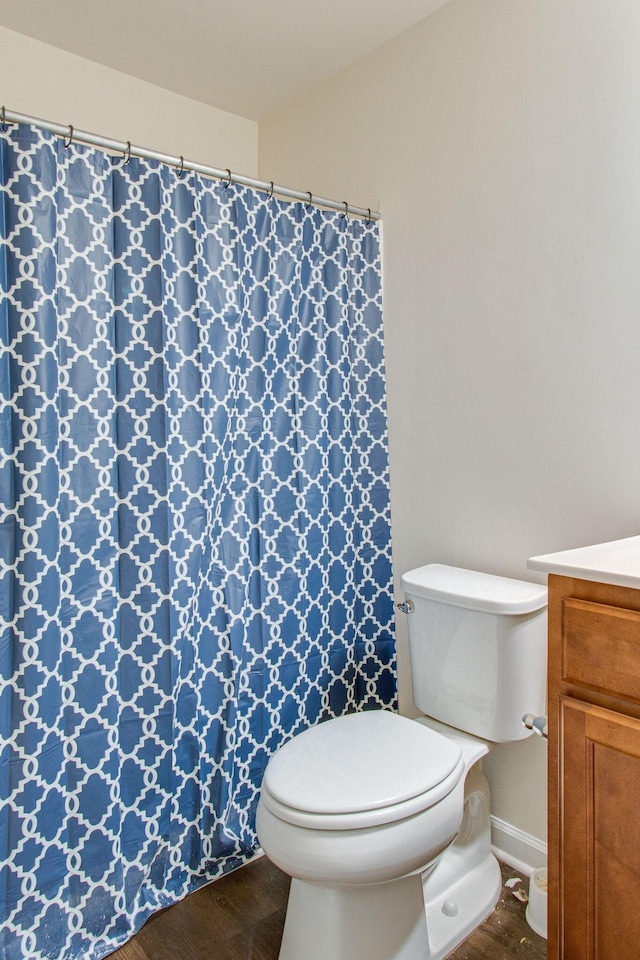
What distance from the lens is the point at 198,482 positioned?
1.68 m

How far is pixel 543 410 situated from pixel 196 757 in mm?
1302

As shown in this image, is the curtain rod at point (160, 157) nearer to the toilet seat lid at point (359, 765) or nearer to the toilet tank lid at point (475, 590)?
the toilet tank lid at point (475, 590)

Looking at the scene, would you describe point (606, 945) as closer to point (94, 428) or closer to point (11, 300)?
point (94, 428)

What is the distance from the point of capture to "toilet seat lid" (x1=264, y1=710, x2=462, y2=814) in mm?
1283

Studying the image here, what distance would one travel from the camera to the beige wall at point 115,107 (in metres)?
1.99

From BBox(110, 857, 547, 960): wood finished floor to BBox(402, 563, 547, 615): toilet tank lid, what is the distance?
78cm

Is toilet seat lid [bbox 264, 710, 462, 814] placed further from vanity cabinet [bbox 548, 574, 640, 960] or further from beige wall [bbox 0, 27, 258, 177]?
beige wall [bbox 0, 27, 258, 177]

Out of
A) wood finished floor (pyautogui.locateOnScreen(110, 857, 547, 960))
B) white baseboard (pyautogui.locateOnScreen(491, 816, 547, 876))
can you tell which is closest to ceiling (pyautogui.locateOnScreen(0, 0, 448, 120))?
white baseboard (pyautogui.locateOnScreen(491, 816, 547, 876))

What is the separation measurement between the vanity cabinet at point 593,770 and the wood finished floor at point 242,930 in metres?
0.42

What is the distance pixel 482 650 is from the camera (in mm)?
1584

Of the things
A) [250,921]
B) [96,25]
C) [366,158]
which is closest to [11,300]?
[96,25]

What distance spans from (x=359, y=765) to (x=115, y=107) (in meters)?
2.20

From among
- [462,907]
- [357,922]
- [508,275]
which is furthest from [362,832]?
[508,275]

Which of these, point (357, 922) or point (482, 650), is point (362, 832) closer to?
point (357, 922)
